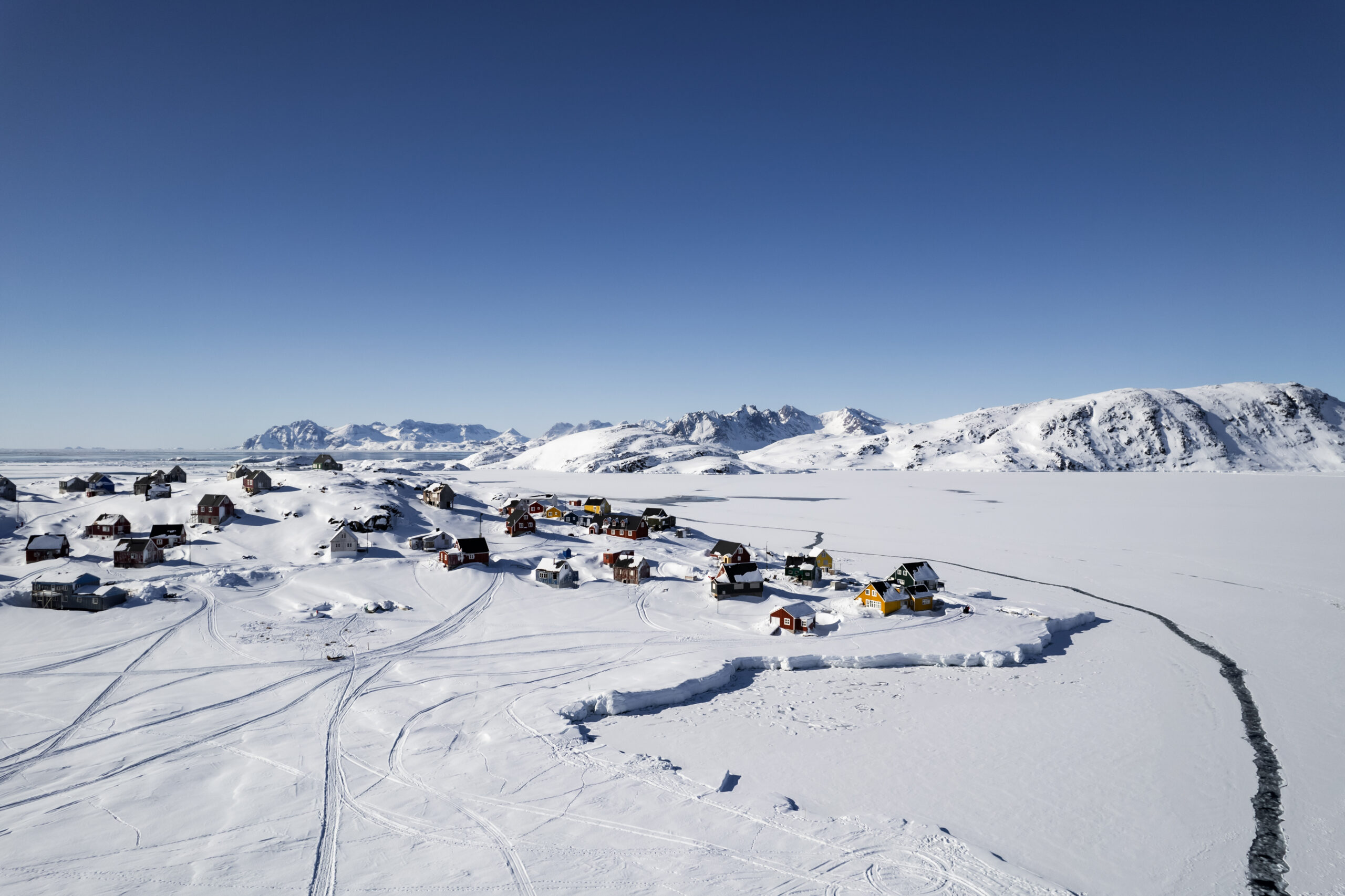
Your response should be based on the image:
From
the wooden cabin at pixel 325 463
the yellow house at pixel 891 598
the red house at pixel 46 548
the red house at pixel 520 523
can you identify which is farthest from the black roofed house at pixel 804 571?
the wooden cabin at pixel 325 463

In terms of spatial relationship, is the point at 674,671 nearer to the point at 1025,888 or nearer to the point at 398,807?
the point at 398,807

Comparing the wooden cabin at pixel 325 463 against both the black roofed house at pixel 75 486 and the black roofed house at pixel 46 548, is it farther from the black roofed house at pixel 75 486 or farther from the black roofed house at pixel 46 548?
the black roofed house at pixel 46 548

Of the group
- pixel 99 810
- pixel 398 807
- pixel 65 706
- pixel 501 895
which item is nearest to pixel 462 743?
pixel 398 807

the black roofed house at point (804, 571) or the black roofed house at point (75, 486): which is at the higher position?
the black roofed house at point (75, 486)

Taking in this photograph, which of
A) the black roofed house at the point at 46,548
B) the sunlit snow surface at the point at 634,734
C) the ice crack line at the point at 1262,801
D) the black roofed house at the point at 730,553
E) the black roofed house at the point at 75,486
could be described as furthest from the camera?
the black roofed house at the point at 75,486

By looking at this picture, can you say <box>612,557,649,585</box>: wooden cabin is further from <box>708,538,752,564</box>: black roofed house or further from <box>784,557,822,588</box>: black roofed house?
<box>784,557,822,588</box>: black roofed house

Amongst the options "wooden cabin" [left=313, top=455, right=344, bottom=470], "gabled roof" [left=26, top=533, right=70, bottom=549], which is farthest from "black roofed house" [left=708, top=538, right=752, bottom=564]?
"wooden cabin" [left=313, top=455, right=344, bottom=470]
